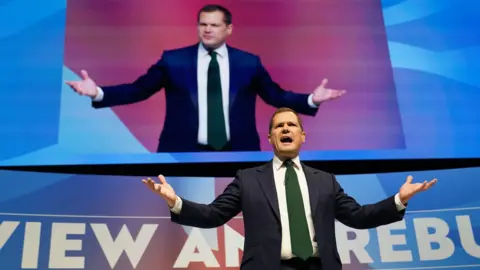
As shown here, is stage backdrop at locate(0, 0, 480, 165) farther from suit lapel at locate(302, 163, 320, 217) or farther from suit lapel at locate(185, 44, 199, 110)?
suit lapel at locate(302, 163, 320, 217)

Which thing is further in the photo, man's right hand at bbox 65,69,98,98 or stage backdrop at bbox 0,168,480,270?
man's right hand at bbox 65,69,98,98

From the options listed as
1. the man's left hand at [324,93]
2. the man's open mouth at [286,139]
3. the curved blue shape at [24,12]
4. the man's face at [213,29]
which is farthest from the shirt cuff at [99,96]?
the man's open mouth at [286,139]

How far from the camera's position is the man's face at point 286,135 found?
1762 millimetres

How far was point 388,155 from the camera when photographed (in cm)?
304

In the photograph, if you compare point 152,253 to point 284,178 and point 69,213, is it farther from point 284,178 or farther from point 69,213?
point 284,178

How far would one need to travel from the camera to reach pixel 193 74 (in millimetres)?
3186

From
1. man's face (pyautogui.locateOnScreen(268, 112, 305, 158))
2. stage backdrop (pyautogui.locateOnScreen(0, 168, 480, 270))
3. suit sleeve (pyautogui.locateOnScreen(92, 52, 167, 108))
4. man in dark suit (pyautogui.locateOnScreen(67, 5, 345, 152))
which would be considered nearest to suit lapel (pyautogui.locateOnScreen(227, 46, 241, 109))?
man in dark suit (pyautogui.locateOnScreen(67, 5, 345, 152))

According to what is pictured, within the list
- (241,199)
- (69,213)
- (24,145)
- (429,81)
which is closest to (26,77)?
(24,145)

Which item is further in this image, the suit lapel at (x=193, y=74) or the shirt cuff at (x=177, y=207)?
the suit lapel at (x=193, y=74)

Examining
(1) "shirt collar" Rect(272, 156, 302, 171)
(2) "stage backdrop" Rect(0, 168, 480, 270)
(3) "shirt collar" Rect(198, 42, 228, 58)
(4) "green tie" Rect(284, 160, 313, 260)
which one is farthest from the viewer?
(3) "shirt collar" Rect(198, 42, 228, 58)

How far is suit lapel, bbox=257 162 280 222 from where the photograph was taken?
5.40 feet

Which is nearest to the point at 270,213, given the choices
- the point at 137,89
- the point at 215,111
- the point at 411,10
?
the point at 215,111

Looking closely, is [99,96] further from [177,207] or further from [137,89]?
[177,207]

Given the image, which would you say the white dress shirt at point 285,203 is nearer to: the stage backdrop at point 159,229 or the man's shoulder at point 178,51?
the stage backdrop at point 159,229
